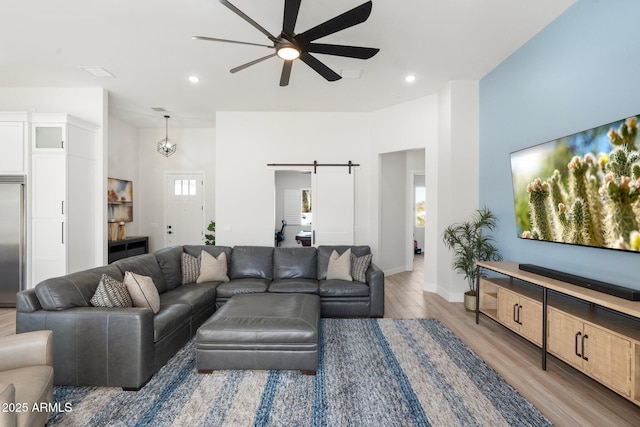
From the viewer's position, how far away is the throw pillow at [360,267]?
4.21 m

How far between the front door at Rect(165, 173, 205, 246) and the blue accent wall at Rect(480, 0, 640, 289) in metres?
5.99

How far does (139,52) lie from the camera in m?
3.78

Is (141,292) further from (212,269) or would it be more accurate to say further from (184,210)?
(184,210)

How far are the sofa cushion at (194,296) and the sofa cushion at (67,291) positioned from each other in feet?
2.24

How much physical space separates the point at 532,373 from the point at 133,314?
332 centimetres

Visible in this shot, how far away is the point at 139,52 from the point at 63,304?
303 cm

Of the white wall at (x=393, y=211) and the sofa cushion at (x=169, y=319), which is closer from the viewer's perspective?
the sofa cushion at (x=169, y=319)

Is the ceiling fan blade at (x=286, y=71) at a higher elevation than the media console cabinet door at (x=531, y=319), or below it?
higher

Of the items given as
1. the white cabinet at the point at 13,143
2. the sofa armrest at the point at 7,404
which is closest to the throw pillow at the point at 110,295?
the sofa armrest at the point at 7,404

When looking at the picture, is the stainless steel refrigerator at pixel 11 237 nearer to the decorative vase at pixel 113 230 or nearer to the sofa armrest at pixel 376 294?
the decorative vase at pixel 113 230

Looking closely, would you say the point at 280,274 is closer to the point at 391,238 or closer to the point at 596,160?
the point at 391,238

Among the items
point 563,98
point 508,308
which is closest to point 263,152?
point 563,98

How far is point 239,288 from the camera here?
393cm

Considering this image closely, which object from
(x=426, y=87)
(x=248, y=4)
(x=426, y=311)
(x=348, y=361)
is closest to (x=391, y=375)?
(x=348, y=361)
